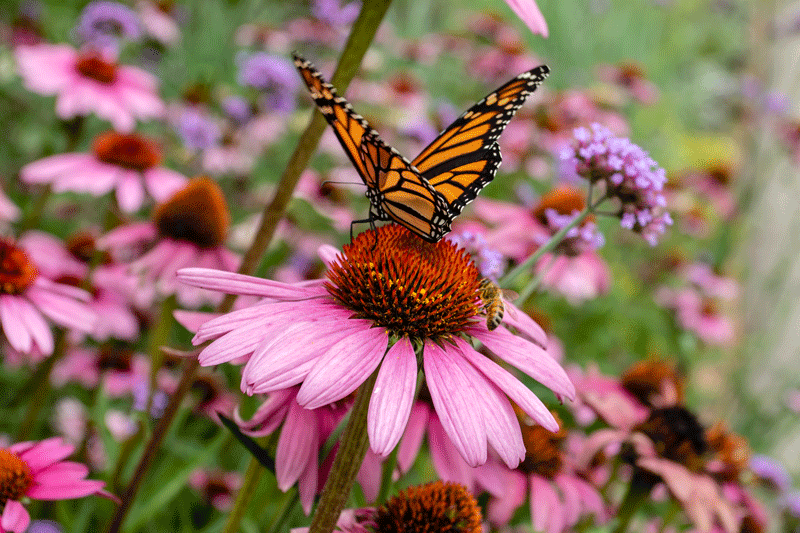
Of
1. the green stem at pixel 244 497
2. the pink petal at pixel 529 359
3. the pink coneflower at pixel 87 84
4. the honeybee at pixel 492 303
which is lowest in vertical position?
the green stem at pixel 244 497

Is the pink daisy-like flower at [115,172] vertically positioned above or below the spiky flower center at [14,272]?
above

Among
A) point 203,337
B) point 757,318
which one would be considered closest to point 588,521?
point 203,337

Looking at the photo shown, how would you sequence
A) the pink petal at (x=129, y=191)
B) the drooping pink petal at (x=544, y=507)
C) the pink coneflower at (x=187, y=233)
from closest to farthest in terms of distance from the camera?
the drooping pink petal at (x=544, y=507) → the pink coneflower at (x=187, y=233) → the pink petal at (x=129, y=191)

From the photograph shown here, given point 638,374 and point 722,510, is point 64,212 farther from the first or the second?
point 722,510

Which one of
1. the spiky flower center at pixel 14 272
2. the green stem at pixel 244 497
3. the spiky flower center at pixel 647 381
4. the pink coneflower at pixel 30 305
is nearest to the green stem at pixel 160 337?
the pink coneflower at pixel 30 305

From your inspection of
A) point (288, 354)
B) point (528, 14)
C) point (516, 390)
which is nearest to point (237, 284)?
point (288, 354)

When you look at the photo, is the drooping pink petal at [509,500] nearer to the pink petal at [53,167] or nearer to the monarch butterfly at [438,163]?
the monarch butterfly at [438,163]
